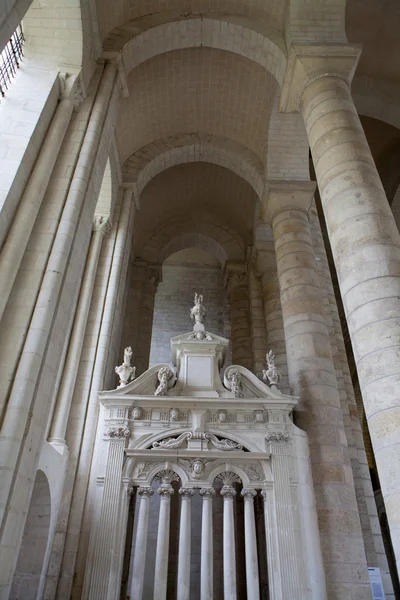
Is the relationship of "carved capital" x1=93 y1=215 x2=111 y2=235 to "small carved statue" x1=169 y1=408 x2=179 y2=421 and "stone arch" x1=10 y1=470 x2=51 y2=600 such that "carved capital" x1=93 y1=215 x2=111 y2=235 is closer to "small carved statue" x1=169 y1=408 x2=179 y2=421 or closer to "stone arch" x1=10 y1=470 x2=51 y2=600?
"small carved statue" x1=169 y1=408 x2=179 y2=421

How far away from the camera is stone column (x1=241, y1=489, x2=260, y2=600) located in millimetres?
6438

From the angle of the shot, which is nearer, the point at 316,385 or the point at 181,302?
the point at 316,385

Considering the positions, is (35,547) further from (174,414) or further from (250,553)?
(250,553)

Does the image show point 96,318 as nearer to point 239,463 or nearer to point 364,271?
point 239,463

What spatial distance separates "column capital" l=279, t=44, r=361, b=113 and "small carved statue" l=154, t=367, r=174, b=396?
17.8ft

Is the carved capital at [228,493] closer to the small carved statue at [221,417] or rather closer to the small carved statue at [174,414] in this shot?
the small carved statue at [221,417]

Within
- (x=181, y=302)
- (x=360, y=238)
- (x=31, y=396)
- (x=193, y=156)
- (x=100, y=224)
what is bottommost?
(x=31, y=396)

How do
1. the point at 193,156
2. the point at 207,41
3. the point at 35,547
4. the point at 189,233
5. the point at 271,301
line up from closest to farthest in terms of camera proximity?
the point at 35,547
the point at 207,41
the point at 271,301
the point at 193,156
the point at 189,233

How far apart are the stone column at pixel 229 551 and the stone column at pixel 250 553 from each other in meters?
0.20

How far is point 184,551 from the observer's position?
6668 millimetres

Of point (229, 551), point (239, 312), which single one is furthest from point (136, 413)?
point (239, 312)

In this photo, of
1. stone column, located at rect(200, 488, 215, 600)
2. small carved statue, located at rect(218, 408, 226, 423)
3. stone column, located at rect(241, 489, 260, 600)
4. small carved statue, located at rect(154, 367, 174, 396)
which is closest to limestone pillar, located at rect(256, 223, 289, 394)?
small carved statue, located at rect(218, 408, 226, 423)

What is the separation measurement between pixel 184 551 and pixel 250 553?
3.15 feet

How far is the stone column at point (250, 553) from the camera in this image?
21.1 feet
